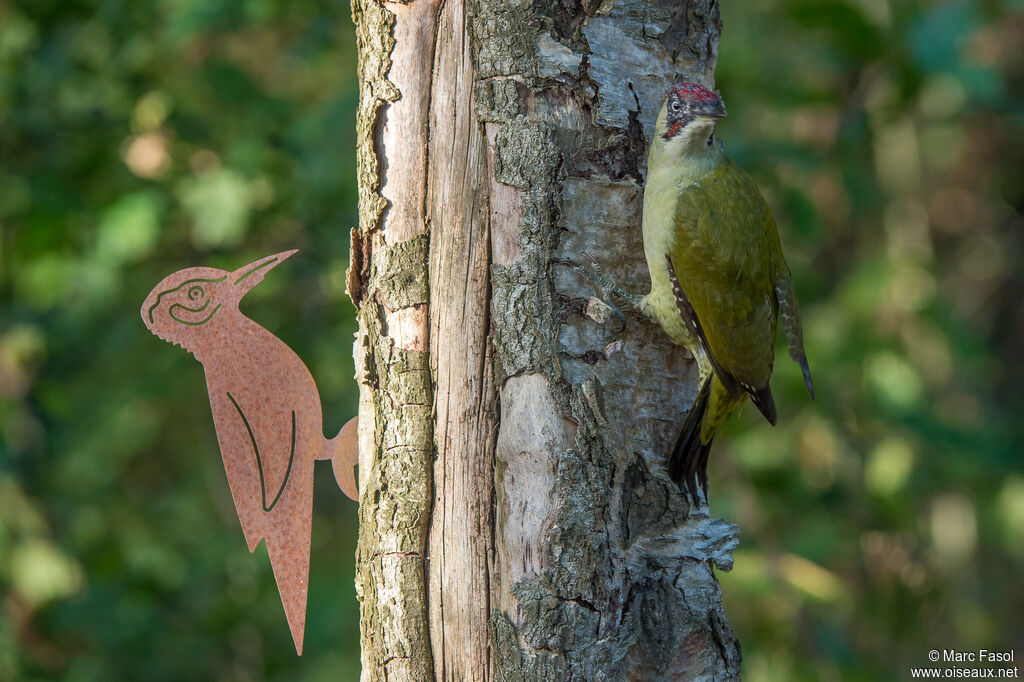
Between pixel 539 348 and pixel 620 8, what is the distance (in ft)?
2.20

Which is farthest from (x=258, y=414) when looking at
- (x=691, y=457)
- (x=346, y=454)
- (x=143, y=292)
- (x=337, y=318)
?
(x=143, y=292)

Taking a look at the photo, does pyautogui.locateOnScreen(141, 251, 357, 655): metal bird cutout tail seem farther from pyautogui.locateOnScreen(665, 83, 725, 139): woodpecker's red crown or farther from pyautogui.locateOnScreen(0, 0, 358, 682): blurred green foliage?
pyautogui.locateOnScreen(0, 0, 358, 682): blurred green foliage

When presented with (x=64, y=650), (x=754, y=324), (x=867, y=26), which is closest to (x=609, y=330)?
(x=754, y=324)

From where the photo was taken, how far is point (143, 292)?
450cm

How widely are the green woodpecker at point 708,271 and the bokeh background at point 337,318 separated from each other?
3.95 ft

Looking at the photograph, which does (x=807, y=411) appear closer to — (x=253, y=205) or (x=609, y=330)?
(x=253, y=205)

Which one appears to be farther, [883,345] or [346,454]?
[883,345]

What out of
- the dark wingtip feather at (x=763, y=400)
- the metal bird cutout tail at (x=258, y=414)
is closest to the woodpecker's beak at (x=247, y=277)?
the metal bird cutout tail at (x=258, y=414)

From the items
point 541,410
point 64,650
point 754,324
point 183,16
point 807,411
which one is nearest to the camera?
point 541,410

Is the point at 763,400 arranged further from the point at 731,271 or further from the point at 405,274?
the point at 405,274

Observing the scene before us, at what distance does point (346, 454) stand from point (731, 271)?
95cm

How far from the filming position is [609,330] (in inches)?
65.2

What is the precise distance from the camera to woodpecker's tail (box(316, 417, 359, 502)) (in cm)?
184

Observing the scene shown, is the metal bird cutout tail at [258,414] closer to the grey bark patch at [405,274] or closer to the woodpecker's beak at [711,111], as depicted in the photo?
the grey bark patch at [405,274]
